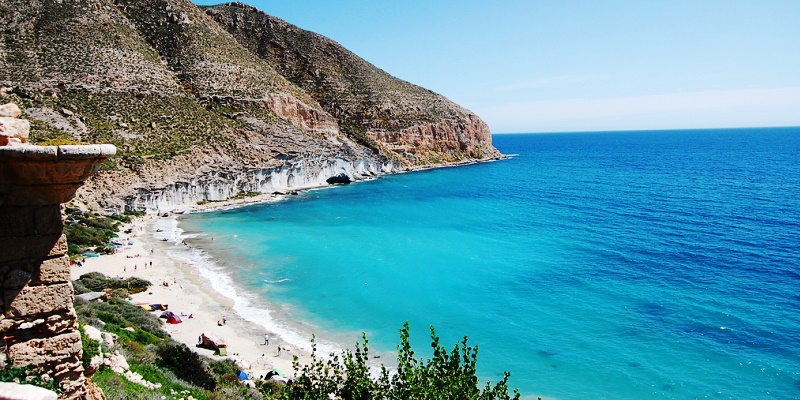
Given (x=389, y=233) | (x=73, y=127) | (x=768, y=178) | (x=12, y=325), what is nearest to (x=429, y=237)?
(x=389, y=233)

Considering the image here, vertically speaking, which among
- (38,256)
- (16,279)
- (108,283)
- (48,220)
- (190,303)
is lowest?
(190,303)

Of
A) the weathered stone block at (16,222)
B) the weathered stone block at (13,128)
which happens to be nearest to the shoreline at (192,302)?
the weathered stone block at (16,222)

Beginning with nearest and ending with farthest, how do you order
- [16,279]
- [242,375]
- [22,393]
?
[22,393] → [16,279] → [242,375]

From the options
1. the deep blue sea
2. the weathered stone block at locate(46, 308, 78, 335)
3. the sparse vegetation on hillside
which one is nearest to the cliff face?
the deep blue sea

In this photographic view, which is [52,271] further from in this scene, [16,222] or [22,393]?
[22,393]

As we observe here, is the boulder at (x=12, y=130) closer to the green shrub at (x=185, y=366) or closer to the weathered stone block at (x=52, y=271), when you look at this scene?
the weathered stone block at (x=52, y=271)

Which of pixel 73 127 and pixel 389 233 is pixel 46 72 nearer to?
pixel 73 127

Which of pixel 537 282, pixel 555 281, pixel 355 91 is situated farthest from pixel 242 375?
pixel 355 91
